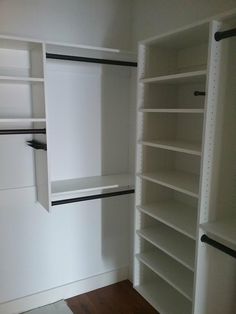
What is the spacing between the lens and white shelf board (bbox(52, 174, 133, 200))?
2085 mm

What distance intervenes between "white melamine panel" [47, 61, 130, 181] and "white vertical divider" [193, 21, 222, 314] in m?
1.13

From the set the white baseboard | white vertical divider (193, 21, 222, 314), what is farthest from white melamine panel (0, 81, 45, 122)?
the white baseboard

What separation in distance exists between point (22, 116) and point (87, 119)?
53 cm

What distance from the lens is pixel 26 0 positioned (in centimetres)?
201

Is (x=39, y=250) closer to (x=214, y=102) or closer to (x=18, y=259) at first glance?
(x=18, y=259)

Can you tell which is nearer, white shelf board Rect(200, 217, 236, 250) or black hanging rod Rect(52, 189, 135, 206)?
white shelf board Rect(200, 217, 236, 250)

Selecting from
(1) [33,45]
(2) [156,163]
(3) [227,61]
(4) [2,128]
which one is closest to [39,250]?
(4) [2,128]

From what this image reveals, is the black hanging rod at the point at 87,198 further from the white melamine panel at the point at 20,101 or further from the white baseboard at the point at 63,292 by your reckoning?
the white baseboard at the point at 63,292

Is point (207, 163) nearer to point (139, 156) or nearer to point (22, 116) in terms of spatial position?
point (139, 156)

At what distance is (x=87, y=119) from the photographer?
93.1 inches

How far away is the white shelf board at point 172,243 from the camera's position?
1.80 m

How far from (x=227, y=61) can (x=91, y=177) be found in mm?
1437

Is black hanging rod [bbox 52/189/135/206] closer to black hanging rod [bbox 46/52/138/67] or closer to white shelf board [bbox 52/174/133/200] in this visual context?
white shelf board [bbox 52/174/133/200]

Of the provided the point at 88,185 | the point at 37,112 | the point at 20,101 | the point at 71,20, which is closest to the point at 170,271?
the point at 88,185
